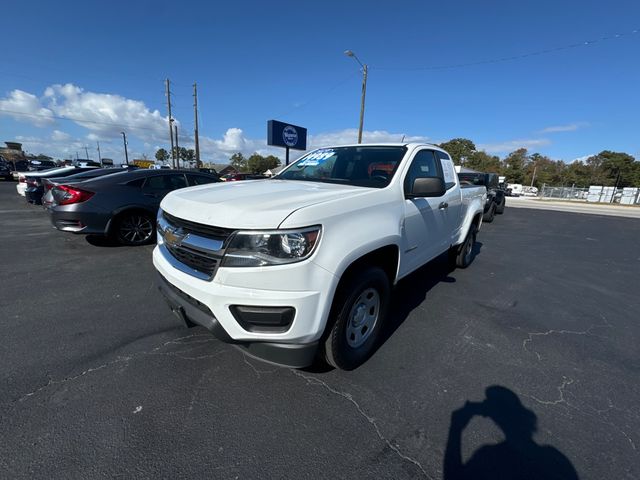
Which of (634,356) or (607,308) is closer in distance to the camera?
(634,356)

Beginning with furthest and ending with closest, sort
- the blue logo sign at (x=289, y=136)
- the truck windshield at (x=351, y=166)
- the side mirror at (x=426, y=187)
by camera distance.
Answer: the blue logo sign at (x=289, y=136), the truck windshield at (x=351, y=166), the side mirror at (x=426, y=187)

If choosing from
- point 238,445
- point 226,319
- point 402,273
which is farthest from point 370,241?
point 238,445

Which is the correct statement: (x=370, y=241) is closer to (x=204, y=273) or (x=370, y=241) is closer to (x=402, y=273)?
(x=402, y=273)

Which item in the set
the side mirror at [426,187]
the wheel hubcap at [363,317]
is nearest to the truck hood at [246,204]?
the side mirror at [426,187]

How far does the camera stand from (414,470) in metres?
1.75

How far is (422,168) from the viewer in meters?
3.43

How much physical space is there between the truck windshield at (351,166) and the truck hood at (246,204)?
1.73 ft

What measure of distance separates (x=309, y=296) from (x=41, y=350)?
8.58ft

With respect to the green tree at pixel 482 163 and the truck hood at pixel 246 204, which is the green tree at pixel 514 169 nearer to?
the green tree at pixel 482 163

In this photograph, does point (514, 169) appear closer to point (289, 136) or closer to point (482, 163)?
point (482, 163)

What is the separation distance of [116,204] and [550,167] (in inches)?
4082

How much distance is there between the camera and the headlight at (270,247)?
1842mm

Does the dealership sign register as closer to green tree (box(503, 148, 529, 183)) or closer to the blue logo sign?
the blue logo sign

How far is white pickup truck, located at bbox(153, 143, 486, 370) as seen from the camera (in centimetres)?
185
